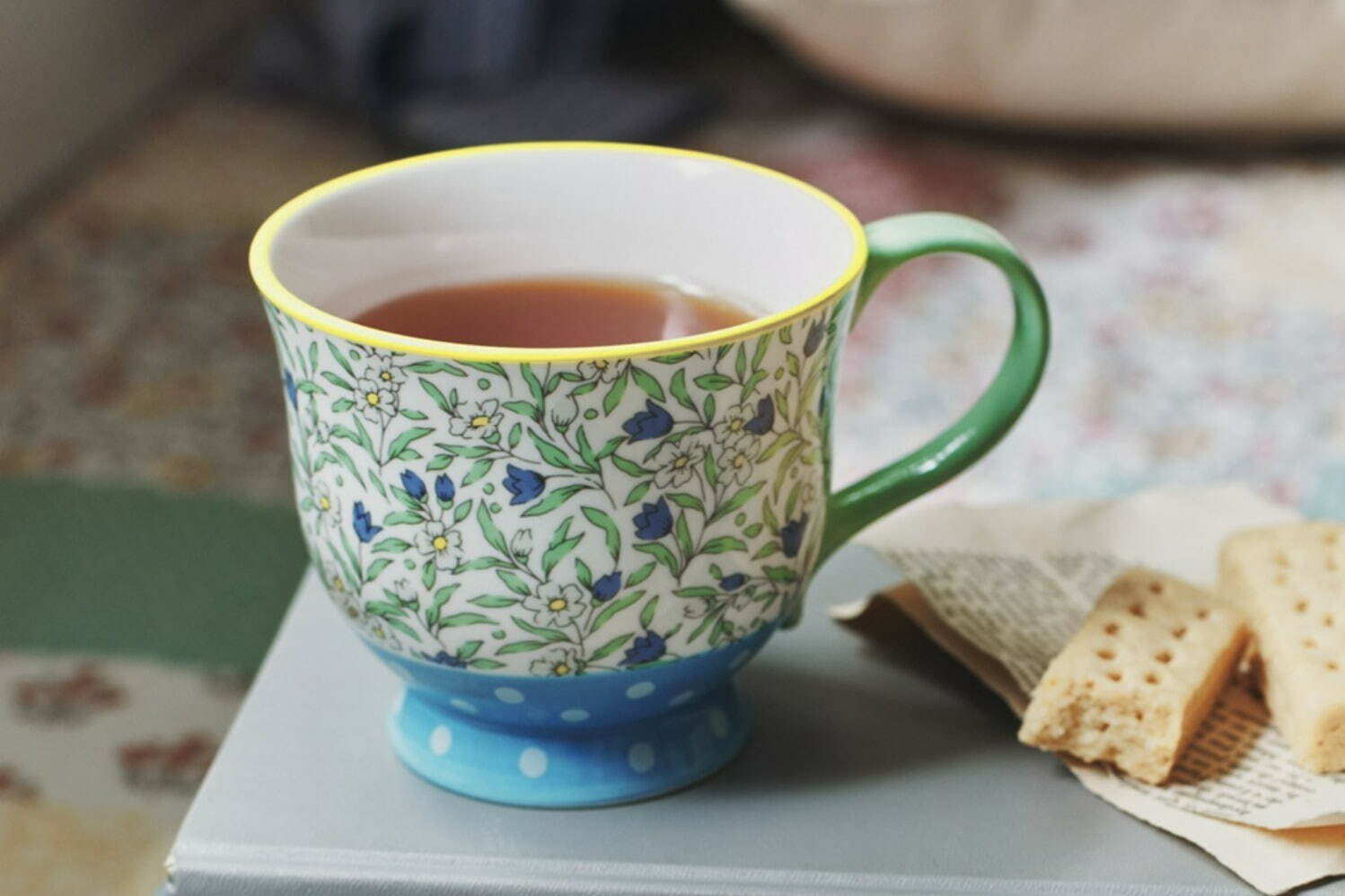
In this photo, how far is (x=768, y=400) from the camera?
0.41m

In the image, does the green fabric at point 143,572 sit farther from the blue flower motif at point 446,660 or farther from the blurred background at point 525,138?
the blue flower motif at point 446,660

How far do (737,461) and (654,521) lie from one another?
0.09ft

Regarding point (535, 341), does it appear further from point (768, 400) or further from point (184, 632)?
point (184, 632)

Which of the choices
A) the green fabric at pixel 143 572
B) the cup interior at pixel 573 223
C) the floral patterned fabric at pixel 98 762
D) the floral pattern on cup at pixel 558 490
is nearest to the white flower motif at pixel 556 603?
the floral pattern on cup at pixel 558 490

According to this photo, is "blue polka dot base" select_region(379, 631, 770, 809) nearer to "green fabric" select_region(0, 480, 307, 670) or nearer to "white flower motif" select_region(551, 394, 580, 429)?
"white flower motif" select_region(551, 394, 580, 429)

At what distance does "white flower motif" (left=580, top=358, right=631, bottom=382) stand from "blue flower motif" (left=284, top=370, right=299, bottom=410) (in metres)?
0.09

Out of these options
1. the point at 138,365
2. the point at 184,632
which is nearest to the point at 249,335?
the point at 138,365

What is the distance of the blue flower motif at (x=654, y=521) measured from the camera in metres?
0.40

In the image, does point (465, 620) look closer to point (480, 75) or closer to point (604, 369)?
point (604, 369)

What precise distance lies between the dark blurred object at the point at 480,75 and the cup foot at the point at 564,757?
844 mm

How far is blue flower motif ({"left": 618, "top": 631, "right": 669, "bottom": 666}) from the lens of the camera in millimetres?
423

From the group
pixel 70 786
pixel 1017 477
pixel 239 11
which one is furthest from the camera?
pixel 239 11

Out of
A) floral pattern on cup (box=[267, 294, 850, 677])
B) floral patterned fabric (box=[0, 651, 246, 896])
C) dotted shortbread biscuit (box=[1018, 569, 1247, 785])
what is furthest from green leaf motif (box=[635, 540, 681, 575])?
floral patterned fabric (box=[0, 651, 246, 896])

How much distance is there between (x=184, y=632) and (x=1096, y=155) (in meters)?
0.82
